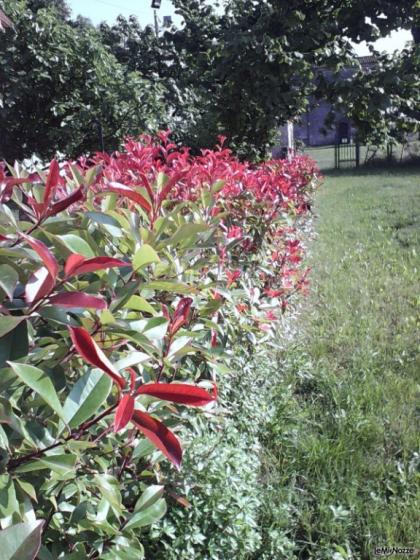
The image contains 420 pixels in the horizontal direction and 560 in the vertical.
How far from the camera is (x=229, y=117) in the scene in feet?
19.5

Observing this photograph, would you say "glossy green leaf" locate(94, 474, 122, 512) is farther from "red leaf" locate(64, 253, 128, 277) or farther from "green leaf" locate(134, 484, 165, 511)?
"red leaf" locate(64, 253, 128, 277)

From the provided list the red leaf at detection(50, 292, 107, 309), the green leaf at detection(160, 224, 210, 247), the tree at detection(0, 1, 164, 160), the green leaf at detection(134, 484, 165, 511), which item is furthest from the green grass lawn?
the tree at detection(0, 1, 164, 160)

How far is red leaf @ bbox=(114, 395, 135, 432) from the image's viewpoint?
617 mm

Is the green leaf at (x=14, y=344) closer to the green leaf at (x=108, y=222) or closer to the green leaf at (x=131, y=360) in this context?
the green leaf at (x=131, y=360)

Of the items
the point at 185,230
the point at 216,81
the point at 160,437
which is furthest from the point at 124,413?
the point at 216,81

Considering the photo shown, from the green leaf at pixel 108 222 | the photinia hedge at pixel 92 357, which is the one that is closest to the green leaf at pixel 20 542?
the photinia hedge at pixel 92 357

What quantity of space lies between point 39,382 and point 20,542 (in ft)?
0.62

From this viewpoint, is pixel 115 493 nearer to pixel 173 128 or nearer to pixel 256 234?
pixel 256 234

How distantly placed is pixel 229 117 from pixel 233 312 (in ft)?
15.0

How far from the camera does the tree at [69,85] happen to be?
5.88 meters

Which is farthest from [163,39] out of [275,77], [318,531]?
[318,531]

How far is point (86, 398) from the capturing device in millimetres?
722

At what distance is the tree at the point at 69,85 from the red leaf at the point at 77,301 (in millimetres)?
5293

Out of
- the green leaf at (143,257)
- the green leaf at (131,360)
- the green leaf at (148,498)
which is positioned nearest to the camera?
the green leaf at (131,360)
